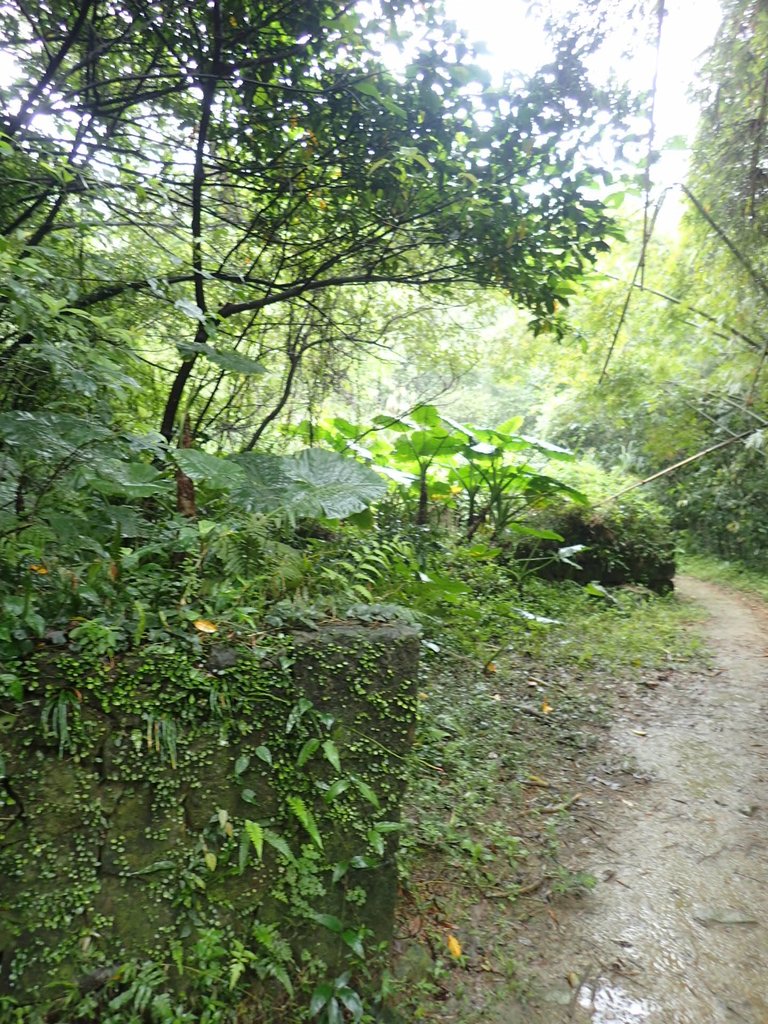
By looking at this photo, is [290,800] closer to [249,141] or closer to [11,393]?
[11,393]

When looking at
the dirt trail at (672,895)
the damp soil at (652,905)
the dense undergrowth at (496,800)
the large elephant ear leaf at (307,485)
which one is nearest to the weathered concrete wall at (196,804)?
the dense undergrowth at (496,800)

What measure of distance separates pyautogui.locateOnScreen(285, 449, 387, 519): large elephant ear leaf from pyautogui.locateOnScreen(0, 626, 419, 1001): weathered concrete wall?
887mm

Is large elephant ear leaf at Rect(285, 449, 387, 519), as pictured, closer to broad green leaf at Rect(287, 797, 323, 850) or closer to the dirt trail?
broad green leaf at Rect(287, 797, 323, 850)

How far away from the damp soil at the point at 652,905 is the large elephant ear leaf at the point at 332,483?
188 centimetres

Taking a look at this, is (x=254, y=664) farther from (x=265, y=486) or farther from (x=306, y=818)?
(x=265, y=486)

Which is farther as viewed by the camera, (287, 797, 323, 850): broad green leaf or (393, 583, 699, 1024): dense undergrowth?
(393, 583, 699, 1024): dense undergrowth

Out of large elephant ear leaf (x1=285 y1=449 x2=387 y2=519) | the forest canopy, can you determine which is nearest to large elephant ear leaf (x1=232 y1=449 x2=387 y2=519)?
large elephant ear leaf (x1=285 y1=449 x2=387 y2=519)

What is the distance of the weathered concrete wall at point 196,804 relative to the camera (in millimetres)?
1913

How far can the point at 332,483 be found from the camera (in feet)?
11.2

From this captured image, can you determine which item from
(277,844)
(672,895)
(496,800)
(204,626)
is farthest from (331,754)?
(672,895)

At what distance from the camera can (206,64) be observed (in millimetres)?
3312

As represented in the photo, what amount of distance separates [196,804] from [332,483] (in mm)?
1752

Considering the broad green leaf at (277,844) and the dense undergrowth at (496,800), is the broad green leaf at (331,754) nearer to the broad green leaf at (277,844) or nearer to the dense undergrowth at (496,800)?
the broad green leaf at (277,844)

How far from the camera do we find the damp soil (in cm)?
223
